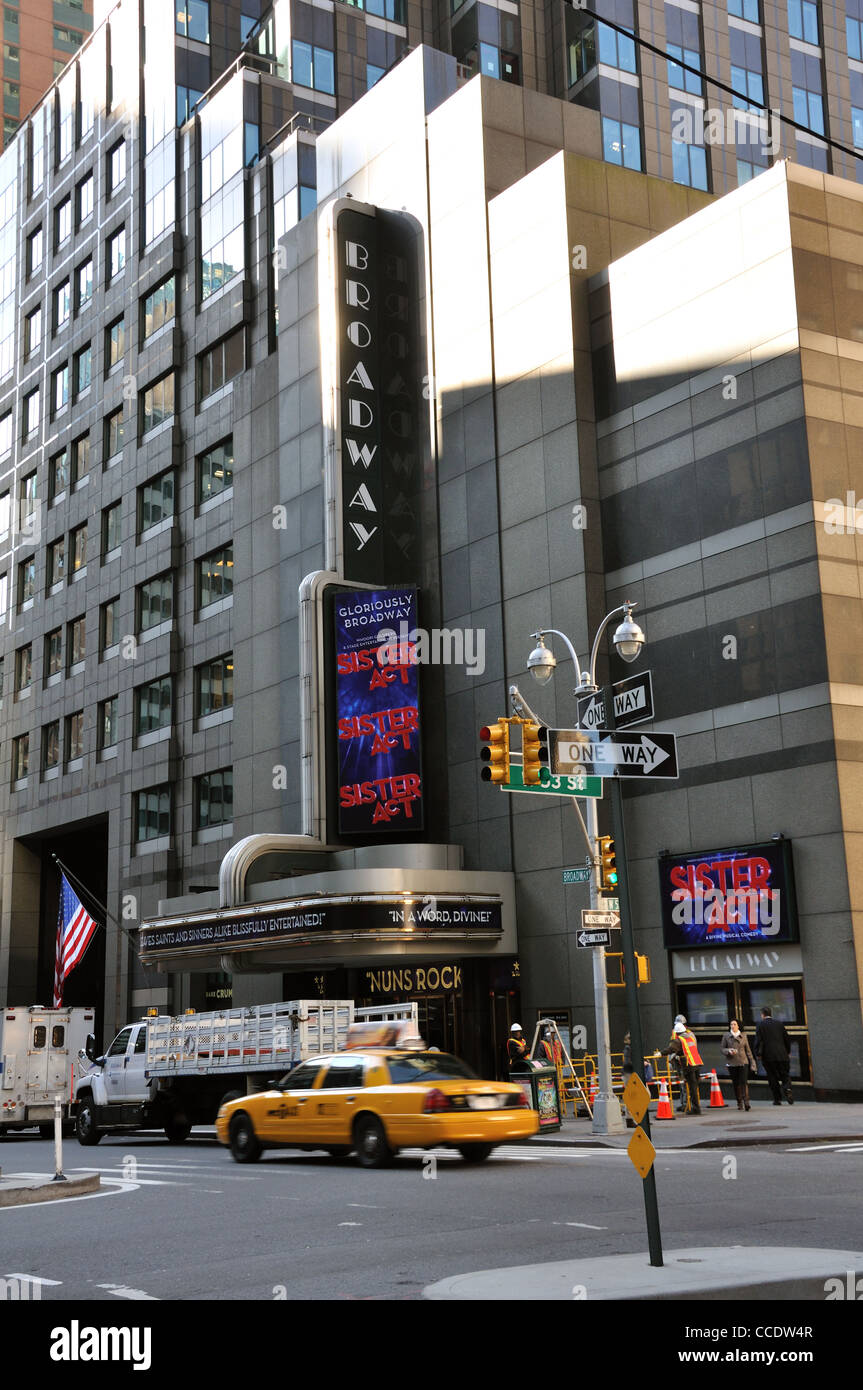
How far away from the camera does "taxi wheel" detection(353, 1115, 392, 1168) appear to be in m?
19.5

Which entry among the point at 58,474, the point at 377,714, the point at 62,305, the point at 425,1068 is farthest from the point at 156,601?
the point at 425,1068

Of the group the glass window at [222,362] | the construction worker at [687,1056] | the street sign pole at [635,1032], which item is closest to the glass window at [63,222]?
the glass window at [222,362]

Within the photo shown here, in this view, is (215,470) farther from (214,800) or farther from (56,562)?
(56,562)

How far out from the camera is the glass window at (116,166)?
6444 centimetres

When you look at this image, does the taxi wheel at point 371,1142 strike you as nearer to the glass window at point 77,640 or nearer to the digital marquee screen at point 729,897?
the digital marquee screen at point 729,897

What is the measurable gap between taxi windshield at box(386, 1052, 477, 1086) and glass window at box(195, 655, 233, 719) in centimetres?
3210

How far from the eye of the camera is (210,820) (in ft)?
170

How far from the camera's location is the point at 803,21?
69.3 m

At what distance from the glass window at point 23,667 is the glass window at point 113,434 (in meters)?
11.2

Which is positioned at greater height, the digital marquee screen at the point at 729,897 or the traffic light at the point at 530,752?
the traffic light at the point at 530,752

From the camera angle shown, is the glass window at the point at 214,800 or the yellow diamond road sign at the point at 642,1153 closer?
the yellow diamond road sign at the point at 642,1153

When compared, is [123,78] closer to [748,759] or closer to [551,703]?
[551,703]

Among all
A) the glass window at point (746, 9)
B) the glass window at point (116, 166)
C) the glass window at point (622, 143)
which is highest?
the glass window at point (746, 9)
